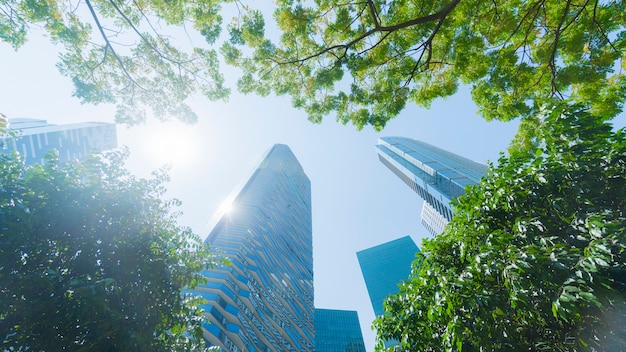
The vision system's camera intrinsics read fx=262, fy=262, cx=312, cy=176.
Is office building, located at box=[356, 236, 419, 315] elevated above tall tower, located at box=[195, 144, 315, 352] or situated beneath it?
elevated above

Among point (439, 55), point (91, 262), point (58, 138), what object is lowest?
point (91, 262)

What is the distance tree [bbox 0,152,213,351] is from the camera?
434 cm

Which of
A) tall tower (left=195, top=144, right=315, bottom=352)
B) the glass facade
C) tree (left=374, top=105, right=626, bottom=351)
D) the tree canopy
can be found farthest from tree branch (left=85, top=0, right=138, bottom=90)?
the glass facade

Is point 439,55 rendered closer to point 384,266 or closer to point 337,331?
point 337,331

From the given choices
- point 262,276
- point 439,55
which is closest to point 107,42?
point 439,55

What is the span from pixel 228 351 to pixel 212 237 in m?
18.5

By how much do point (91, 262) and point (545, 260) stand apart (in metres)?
7.66

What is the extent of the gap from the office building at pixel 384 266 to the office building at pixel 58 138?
87.8 meters

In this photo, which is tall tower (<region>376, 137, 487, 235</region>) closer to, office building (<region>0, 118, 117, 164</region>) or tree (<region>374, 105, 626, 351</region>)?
tree (<region>374, 105, 626, 351</region>)

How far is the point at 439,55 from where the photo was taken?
289 inches

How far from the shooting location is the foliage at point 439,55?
20.0 feet

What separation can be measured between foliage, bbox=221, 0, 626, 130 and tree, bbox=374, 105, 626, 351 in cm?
278

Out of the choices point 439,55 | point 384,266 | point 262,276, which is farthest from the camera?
point 384,266

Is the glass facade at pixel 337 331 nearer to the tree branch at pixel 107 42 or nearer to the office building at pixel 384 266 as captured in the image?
the office building at pixel 384 266
